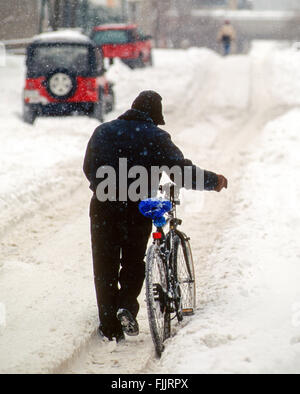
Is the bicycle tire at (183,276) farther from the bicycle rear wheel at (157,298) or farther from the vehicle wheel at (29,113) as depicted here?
the vehicle wheel at (29,113)

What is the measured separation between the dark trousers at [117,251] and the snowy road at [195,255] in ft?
1.20

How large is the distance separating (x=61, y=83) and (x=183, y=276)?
9.29m

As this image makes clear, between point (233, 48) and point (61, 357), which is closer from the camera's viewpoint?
point (61, 357)

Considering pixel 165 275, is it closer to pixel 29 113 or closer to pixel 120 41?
pixel 29 113

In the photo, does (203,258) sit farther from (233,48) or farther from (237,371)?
(233,48)

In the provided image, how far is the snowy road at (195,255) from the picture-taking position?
4.50 meters

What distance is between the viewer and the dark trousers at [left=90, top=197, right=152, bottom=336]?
471cm

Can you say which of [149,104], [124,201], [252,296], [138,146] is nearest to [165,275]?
[124,201]

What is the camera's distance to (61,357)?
4.57 meters

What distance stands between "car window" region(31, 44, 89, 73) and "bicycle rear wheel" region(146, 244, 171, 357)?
33.6 ft

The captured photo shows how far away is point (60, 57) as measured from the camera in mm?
14500
